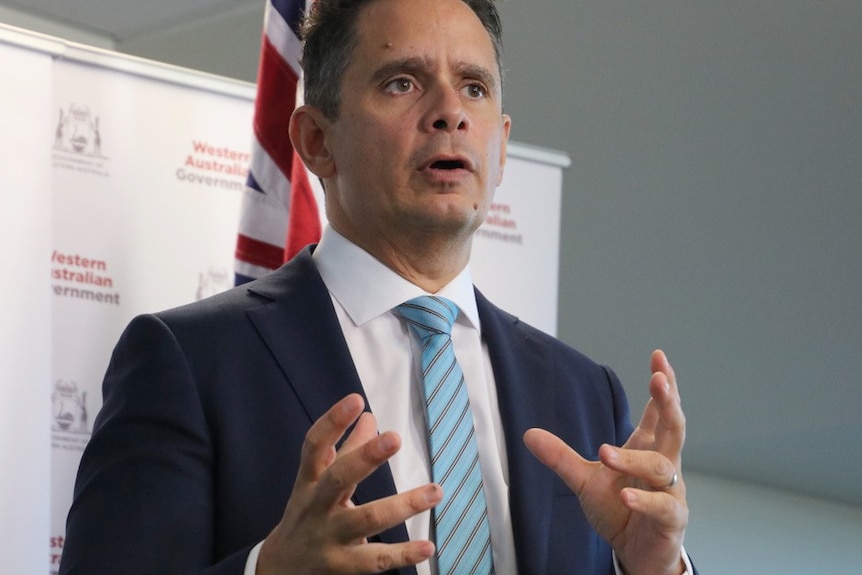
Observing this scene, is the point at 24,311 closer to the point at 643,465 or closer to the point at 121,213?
the point at 121,213

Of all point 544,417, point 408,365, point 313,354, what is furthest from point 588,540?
point 313,354

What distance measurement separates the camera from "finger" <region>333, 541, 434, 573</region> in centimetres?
136

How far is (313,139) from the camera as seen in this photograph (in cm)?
218

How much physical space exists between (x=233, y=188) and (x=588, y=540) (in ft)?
6.33

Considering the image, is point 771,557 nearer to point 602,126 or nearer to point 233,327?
point 602,126

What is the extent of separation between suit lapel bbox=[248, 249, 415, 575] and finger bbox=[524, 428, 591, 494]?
222 millimetres

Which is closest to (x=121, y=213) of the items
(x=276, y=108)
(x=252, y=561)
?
(x=276, y=108)

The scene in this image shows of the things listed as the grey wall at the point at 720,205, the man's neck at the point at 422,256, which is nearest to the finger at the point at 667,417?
the man's neck at the point at 422,256

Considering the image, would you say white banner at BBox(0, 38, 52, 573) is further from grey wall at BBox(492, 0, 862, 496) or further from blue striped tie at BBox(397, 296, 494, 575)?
grey wall at BBox(492, 0, 862, 496)

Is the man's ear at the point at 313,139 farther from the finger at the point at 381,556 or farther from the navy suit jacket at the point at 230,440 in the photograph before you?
the finger at the point at 381,556

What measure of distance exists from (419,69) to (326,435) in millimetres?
790

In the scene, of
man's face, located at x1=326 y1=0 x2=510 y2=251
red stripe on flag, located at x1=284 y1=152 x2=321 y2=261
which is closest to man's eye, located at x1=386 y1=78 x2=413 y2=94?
man's face, located at x1=326 y1=0 x2=510 y2=251

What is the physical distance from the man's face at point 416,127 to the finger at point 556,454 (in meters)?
0.44

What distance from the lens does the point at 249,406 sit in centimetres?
177
